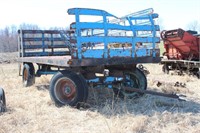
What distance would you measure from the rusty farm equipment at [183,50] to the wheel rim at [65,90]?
6.52 metres

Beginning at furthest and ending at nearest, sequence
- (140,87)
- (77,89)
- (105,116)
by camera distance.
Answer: (140,87), (77,89), (105,116)

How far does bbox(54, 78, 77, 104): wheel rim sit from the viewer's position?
5.99 meters

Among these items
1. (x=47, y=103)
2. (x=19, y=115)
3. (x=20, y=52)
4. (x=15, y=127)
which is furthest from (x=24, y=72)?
(x=15, y=127)

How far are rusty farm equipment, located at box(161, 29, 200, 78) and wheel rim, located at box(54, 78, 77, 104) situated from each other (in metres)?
6.52

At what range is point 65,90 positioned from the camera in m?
6.11

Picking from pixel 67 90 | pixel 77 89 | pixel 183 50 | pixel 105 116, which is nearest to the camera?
pixel 105 116

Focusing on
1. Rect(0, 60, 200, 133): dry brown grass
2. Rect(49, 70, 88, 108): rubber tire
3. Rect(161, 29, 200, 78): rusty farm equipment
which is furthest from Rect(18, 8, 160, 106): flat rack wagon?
Rect(161, 29, 200, 78): rusty farm equipment

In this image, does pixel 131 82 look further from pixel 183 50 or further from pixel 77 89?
pixel 183 50

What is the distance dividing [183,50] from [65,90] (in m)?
7.38

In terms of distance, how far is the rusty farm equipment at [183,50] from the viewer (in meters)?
11.4

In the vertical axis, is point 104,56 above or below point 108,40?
below

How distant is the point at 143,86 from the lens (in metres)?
7.21

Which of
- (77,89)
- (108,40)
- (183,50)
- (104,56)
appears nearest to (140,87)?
(104,56)

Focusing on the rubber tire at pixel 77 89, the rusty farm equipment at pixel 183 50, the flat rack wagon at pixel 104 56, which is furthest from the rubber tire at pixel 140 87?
the rusty farm equipment at pixel 183 50
